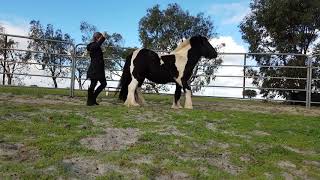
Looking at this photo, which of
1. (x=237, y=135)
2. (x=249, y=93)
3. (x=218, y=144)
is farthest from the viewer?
(x=249, y=93)

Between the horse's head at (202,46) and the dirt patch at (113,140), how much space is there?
4.05 metres

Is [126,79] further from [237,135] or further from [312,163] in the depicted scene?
[312,163]

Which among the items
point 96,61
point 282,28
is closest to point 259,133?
point 96,61

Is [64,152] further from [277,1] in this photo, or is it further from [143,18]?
[143,18]

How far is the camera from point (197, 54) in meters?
11.0

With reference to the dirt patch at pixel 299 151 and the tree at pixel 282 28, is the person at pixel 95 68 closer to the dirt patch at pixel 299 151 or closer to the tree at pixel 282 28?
the dirt patch at pixel 299 151

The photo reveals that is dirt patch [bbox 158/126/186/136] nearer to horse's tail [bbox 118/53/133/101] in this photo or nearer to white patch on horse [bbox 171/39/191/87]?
white patch on horse [bbox 171/39/191/87]

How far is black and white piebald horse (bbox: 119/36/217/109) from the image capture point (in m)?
10.5

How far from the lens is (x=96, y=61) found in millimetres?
10438

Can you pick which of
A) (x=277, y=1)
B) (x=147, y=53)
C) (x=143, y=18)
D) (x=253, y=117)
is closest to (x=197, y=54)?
(x=147, y=53)

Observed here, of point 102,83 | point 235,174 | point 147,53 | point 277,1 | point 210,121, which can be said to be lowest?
point 235,174

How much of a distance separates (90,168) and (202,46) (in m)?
5.81

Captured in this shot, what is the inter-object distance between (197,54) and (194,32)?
2602 cm

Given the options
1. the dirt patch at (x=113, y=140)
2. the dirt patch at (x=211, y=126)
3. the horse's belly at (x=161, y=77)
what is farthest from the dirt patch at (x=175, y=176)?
the horse's belly at (x=161, y=77)
